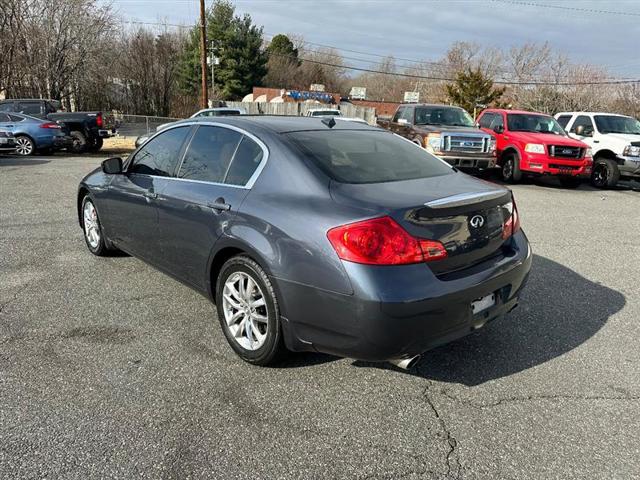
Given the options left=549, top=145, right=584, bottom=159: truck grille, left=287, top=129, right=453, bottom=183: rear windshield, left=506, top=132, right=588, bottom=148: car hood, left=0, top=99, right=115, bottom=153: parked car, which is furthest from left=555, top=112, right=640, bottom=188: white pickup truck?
left=0, top=99, right=115, bottom=153: parked car

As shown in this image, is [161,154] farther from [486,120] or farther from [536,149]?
[486,120]

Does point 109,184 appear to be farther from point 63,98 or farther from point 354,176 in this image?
point 63,98

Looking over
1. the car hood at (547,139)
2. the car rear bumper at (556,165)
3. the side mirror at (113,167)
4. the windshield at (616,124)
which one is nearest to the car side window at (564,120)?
the windshield at (616,124)

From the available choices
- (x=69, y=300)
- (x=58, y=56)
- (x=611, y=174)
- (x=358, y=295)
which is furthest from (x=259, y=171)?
(x=58, y=56)

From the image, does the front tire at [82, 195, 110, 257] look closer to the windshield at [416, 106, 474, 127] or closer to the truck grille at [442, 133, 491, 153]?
the truck grille at [442, 133, 491, 153]

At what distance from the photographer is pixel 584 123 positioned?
532 inches

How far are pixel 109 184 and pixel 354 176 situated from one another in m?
2.86

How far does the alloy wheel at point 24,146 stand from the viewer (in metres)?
15.6

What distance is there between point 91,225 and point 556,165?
34.8 feet

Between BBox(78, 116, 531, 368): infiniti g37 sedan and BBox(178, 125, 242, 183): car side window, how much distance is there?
0.04 feet

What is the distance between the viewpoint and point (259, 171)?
3213 millimetres

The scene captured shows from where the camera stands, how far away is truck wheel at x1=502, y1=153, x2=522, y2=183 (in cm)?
1244

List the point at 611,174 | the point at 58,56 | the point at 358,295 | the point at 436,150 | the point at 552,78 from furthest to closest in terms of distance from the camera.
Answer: the point at 552,78 → the point at 58,56 → the point at 611,174 → the point at 436,150 → the point at 358,295

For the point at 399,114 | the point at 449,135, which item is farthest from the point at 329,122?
the point at 399,114
